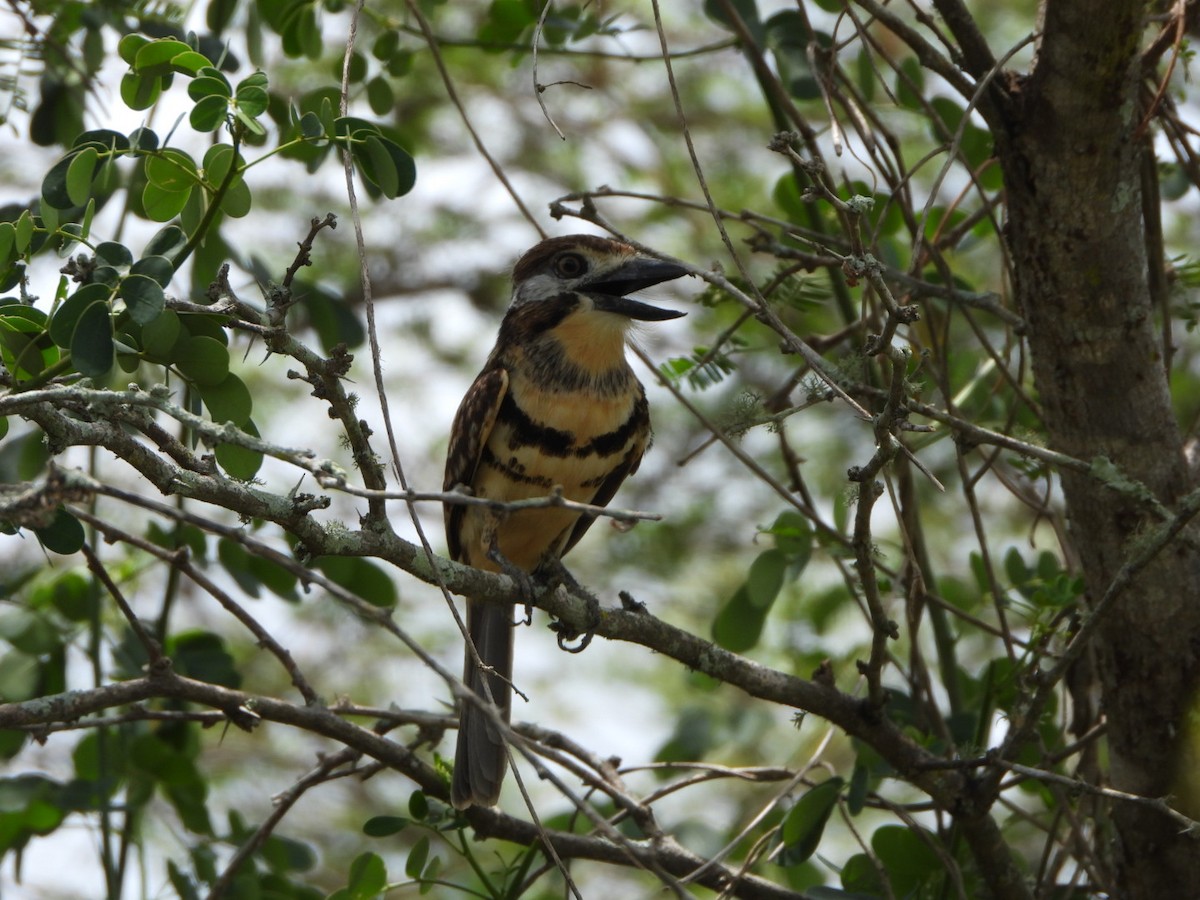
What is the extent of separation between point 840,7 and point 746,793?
338 centimetres

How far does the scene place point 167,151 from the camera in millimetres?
2119

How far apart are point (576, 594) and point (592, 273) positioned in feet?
2.91

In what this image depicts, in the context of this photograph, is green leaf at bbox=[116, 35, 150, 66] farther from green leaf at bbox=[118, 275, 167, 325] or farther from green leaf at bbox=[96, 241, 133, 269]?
green leaf at bbox=[118, 275, 167, 325]

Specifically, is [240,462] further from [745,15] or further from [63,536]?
[745,15]

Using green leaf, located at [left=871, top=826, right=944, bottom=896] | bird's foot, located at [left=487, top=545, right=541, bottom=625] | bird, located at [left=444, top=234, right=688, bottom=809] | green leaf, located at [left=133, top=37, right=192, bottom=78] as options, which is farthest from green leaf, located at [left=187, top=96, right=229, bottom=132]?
green leaf, located at [left=871, top=826, right=944, bottom=896]

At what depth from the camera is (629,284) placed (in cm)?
361

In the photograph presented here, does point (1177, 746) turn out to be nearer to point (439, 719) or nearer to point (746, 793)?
point (439, 719)

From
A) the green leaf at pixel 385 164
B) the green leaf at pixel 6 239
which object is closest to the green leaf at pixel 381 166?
the green leaf at pixel 385 164

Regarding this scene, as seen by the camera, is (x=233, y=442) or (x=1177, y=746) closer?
(x=233, y=442)

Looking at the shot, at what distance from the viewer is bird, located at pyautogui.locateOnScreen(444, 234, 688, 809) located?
3.45 metres

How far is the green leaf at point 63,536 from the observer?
2174mm

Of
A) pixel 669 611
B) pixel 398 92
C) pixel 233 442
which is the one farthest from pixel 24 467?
pixel 669 611

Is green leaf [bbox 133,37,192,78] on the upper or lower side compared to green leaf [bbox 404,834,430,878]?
upper

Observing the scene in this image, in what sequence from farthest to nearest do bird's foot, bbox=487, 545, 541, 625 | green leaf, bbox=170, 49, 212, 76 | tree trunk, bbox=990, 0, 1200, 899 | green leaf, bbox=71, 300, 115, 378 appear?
bird's foot, bbox=487, 545, 541, 625 < tree trunk, bbox=990, 0, 1200, 899 < green leaf, bbox=170, 49, 212, 76 < green leaf, bbox=71, 300, 115, 378
